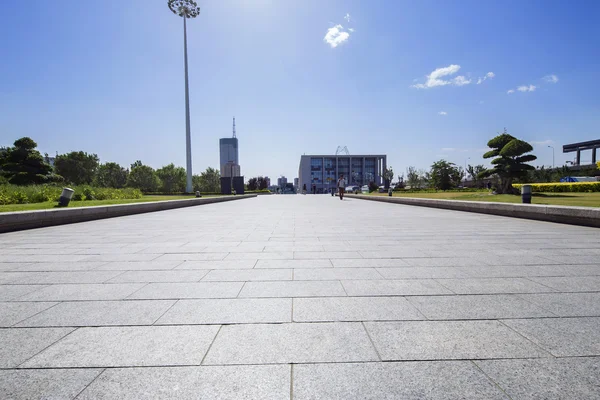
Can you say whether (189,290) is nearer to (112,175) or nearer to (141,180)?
(141,180)

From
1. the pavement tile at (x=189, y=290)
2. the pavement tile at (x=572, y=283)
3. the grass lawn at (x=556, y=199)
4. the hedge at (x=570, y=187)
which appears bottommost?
the pavement tile at (x=572, y=283)

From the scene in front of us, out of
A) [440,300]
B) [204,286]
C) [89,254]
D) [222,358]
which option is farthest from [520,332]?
[89,254]

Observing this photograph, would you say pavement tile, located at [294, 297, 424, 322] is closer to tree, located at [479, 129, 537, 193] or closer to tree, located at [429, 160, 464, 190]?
tree, located at [479, 129, 537, 193]

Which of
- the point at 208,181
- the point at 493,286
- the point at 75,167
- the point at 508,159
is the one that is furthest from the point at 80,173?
the point at 493,286

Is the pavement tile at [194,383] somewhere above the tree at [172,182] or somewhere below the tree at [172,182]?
below

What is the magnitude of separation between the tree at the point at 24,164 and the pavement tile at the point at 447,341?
1504 inches

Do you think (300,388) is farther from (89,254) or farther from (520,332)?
(89,254)

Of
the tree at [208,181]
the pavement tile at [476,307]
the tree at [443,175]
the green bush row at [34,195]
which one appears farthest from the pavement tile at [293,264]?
the tree at [208,181]

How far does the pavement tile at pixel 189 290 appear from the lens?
10.1 feet

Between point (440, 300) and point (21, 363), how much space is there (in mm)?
3257

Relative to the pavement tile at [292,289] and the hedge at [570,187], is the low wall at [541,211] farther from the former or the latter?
the hedge at [570,187]

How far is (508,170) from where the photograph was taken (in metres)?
23.5

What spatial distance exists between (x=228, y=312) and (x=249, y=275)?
1114mm

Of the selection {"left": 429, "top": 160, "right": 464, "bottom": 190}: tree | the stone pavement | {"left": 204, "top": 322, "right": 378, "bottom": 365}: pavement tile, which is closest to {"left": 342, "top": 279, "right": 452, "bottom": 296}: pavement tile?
the stone pavement
